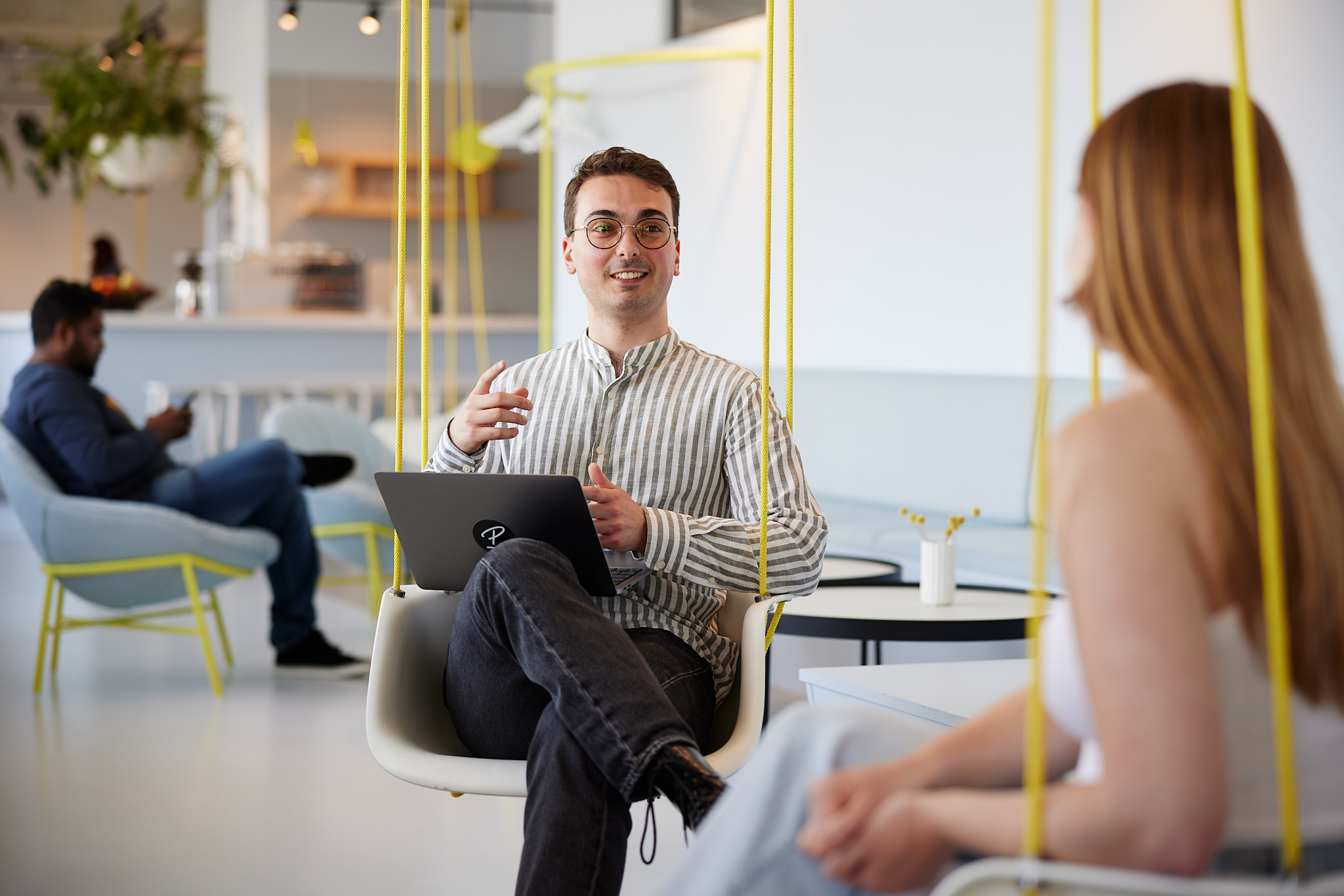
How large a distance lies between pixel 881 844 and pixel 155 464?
3426mm

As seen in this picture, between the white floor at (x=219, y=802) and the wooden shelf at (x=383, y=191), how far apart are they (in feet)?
18.3

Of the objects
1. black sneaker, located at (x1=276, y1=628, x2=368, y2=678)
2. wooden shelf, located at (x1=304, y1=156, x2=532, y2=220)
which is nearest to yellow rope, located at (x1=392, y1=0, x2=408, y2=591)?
black sneaker, located at (x1=276, y1=628, x2=368, y2=678)

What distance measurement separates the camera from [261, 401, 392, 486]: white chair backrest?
479 centimetres

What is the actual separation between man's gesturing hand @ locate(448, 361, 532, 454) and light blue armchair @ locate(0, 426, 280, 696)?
2.17 metres

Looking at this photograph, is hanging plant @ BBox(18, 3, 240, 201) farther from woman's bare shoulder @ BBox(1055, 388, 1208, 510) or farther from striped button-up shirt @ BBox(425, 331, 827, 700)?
woman's bare shoulder @ BBox(1055, 388, 1208, 510)

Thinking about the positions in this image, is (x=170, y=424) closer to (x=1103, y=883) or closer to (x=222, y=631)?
(x=222, y=631)

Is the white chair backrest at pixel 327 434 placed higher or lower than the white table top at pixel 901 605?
higher

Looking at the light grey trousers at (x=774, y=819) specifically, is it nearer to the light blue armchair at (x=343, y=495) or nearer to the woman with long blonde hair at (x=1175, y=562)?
the woman with long blonde hair at (x=1175, y=562)

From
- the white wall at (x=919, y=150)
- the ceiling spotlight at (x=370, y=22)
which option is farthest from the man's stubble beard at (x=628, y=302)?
the ceiling spotlight at (x=370, y=22)

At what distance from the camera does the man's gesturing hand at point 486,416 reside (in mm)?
1793

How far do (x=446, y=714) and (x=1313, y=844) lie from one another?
4.02 ft

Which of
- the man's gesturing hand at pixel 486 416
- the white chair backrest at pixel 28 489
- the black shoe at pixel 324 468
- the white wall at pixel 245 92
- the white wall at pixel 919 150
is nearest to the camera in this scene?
the man's gesturing hand at pixel 486 416

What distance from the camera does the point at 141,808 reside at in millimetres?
2857

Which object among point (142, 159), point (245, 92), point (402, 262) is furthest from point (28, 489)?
point (245, 92)
